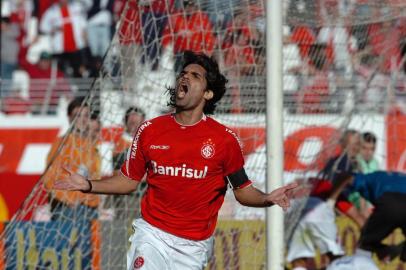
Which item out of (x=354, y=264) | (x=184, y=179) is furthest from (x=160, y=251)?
(x=354, y=264)

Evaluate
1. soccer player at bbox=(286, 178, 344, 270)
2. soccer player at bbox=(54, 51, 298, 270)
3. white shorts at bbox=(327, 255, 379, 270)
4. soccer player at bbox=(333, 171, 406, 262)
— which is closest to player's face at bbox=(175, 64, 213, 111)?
soccer player at bbox=(54, 51, 298, 270)

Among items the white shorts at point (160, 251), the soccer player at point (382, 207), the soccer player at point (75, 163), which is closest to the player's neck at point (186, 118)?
the white shorts at point (160, 251)

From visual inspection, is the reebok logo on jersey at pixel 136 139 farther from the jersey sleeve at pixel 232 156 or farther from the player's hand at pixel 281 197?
the player's hand at pixel 281 197

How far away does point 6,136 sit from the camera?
43.6ft

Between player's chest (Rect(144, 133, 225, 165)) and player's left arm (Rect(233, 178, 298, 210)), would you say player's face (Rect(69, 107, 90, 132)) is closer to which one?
player's chest (Rect(144, 133, 225, 165))

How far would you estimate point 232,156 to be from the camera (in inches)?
210

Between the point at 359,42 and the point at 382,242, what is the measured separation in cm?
184

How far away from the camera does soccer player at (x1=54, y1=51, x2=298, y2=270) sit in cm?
524

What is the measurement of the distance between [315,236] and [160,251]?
4063mm

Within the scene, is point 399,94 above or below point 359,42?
below

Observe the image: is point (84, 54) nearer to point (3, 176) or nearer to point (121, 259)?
point (3, 176)

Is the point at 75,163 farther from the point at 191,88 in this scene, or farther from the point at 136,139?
the point at 191,88

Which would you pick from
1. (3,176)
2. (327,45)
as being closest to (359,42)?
(327,45)

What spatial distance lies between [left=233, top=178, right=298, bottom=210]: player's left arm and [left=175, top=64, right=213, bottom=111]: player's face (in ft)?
1.79
